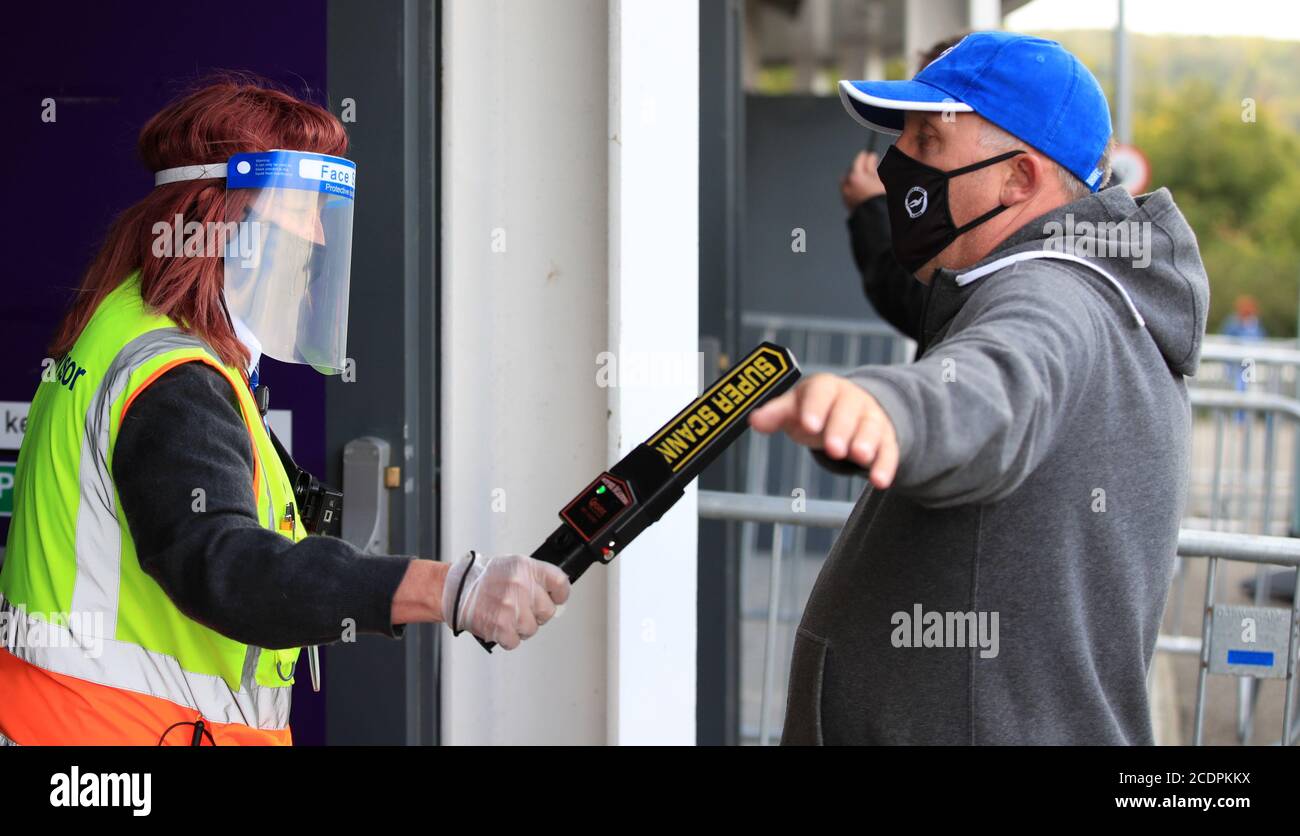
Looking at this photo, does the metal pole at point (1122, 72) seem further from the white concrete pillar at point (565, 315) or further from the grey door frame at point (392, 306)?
the grey door frame at point (392, 306)

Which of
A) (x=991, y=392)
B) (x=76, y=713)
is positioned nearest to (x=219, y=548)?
(x=76, y=713)

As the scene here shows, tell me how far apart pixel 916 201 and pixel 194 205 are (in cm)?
106

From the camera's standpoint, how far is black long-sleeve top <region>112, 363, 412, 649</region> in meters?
1.59

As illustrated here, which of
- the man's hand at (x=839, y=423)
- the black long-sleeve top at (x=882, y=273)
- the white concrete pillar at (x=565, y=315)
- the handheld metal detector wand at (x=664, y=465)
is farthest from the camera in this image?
the black long-sleeve top at (x=882, y=273)

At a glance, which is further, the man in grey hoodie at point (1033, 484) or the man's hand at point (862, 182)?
the man's hand at point (862, 182)

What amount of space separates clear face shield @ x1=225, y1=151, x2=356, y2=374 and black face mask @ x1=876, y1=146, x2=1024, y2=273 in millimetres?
842

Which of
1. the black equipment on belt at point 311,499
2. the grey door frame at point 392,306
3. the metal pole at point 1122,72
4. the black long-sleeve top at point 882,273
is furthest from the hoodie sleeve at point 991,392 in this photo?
the metal pole at point 1122,72

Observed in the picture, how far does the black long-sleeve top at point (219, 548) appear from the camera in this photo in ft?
5.22

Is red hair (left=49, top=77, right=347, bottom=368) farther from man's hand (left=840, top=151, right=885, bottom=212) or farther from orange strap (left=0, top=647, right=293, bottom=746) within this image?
man's hand (left=840, top=151, right=885, bottom=212)

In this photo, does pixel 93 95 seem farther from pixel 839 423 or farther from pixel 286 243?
pixel 839 423

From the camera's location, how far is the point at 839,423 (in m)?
1.17

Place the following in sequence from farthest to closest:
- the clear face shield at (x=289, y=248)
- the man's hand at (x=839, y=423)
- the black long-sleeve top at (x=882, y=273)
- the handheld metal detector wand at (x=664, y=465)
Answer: the black long-sleeve top at (x=882, y=273) → the clear face shield at (x=289, y=248) → the handheld metal detector wand at (x=664, y=465) → the man's hand at (x=839, y=423)

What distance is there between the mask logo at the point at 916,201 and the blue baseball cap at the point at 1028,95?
122 mm

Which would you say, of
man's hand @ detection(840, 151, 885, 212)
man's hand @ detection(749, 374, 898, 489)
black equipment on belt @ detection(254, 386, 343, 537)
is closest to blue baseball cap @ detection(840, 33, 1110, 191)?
man's hand @ detection(749, 374, 898, 489)
